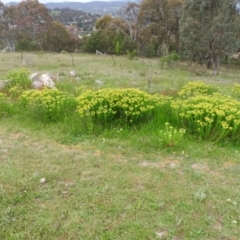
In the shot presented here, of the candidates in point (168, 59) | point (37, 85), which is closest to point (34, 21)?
point (168, 59)

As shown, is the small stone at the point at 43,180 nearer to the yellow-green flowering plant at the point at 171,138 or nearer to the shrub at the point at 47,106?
the yellow-green flowering plant at the point at 171,138

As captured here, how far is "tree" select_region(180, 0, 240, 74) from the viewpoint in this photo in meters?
12.0

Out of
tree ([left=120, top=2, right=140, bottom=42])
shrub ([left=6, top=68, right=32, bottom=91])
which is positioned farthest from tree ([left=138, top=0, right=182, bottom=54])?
shrub ([left=6, top=68, right=32, bottom=91])

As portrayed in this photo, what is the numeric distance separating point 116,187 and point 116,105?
158 cm

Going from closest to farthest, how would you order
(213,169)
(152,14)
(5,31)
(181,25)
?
(213,169) → (181,25) → (152,14) → (5,31)

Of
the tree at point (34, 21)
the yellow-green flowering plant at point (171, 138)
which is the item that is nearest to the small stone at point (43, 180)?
the yellow-green flowering plant at point (171, 138)

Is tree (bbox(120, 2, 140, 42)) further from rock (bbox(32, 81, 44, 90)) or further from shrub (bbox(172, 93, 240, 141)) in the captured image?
Result: shrub (bbox(172, 93, 240, 141))

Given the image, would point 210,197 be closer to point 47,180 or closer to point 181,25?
point 47,180

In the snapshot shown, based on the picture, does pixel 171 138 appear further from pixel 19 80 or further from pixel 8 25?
pixel 8 25

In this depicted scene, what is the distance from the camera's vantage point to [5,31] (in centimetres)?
2522

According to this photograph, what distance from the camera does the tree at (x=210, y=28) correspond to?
12.0 meters

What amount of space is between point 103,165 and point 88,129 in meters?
0.97

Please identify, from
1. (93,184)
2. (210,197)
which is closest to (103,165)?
(93,184)

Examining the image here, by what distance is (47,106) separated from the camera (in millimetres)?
4109
